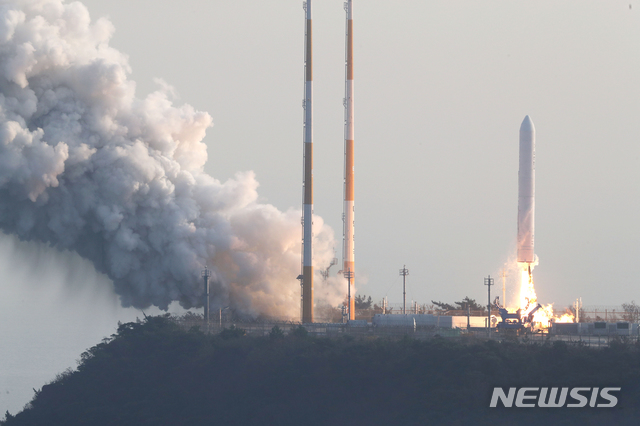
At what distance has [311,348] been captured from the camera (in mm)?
69250

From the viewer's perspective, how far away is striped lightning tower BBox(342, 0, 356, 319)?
9131 cm

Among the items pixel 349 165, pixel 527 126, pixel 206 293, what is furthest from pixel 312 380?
pixel 349 165

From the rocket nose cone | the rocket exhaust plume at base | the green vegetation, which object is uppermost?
the rocket nose cone

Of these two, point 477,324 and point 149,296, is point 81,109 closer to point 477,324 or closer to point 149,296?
point 149,296

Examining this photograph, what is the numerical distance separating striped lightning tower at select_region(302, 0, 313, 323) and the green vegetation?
1046 cm

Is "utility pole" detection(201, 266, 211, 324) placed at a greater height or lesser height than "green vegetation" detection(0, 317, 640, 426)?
greater

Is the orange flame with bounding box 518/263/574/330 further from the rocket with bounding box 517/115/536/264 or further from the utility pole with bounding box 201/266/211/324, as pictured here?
the utility pole with bounding box 201/266/211/324

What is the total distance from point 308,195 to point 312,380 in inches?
924

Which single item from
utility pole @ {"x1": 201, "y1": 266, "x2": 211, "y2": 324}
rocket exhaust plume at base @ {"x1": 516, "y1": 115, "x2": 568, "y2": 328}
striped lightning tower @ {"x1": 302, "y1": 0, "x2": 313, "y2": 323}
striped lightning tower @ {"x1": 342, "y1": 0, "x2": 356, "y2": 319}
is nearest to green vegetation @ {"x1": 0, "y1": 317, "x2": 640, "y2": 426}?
utility pole @ {"x1": 201, "y1": 266, "x2": 211, "y2": 324}

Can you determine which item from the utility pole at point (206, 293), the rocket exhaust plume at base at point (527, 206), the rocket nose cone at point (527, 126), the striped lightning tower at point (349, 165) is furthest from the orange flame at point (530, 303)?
the utility pole at point (206, 293)

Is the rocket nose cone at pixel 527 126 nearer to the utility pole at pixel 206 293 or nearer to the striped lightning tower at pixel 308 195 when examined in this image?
the striped lightning tower at pixel 308 195

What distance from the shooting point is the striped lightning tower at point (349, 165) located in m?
91.3

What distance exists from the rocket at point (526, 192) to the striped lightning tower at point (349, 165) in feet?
60.8

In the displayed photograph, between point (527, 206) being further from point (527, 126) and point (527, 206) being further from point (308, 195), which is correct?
point (308, 195)
